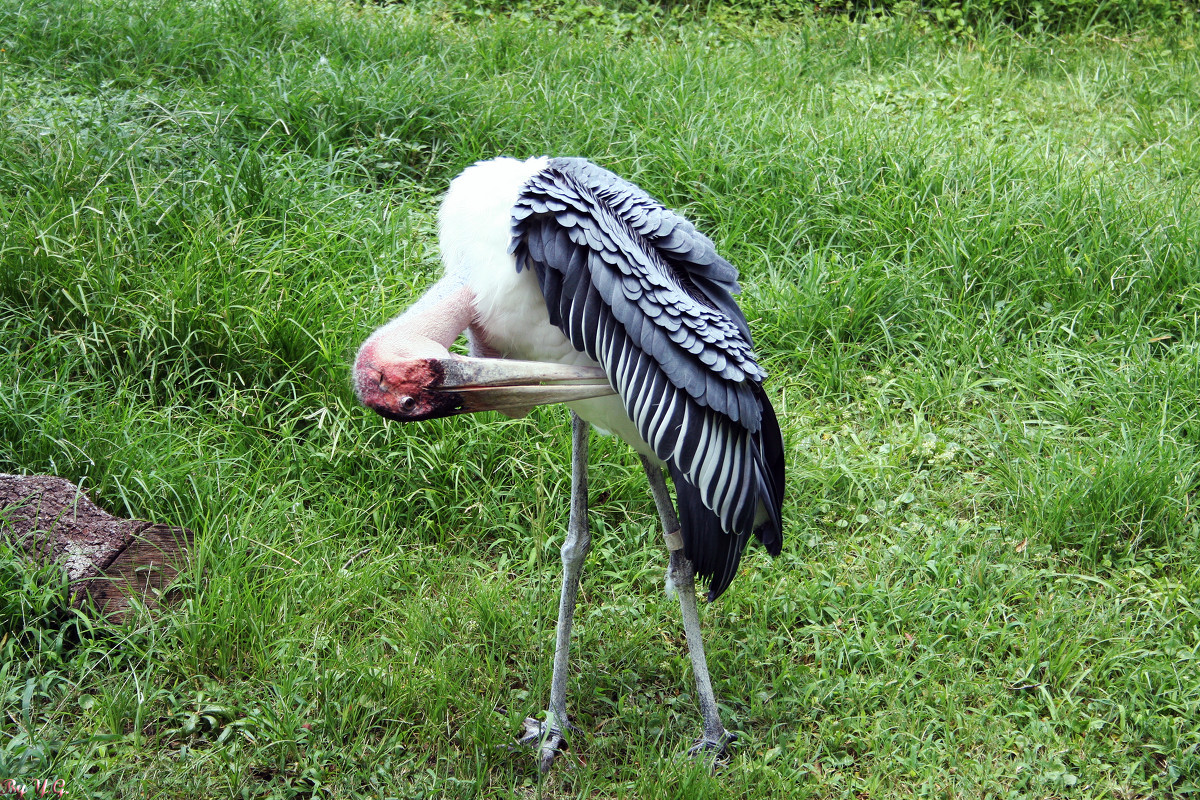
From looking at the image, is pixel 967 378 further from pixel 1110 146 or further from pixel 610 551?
pixel 1110 146

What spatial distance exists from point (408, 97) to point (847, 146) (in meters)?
1.94

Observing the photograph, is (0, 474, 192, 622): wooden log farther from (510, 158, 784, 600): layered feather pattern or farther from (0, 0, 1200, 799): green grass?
(510, 158, 784, 600): layered feather pattern

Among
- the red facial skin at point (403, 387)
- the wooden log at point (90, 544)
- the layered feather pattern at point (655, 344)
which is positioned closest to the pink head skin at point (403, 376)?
the red facial skin at point (403, 387)

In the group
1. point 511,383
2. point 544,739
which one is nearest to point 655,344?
point 511,383

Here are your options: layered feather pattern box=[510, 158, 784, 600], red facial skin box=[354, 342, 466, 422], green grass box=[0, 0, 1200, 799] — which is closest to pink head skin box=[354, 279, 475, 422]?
red facial skin box=[354, 342, 466, 422]

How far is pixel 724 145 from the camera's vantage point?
4512 mm

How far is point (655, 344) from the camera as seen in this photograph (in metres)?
2.33

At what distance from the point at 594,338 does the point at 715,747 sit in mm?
1136

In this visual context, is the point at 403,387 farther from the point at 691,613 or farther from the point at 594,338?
the point at 691,613

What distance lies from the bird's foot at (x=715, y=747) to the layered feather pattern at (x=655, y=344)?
528 millimetres

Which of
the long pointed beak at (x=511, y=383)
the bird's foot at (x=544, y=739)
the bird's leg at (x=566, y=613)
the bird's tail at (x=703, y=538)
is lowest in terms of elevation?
the bird's foot at (x=544, y=739)

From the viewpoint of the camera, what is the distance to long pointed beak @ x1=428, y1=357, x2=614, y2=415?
88.3 inches

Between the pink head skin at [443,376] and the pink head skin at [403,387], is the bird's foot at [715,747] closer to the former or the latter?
the pink head skin at [443,376]

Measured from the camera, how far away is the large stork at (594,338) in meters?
2.29
